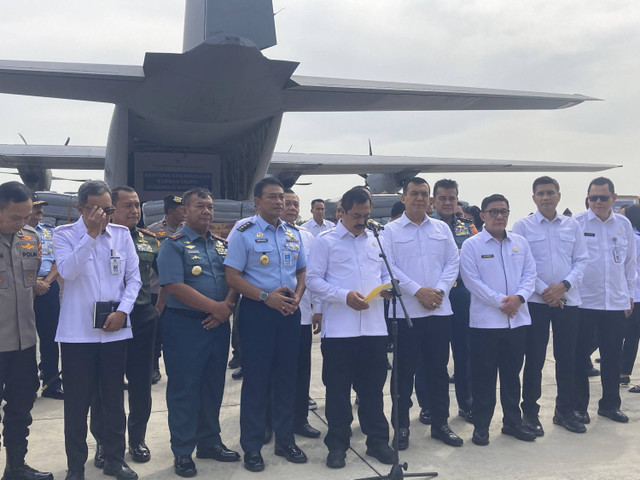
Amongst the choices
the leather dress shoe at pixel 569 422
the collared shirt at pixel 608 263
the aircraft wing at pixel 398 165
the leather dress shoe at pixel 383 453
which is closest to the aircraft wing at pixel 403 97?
the collared shirt at pixel 608 263

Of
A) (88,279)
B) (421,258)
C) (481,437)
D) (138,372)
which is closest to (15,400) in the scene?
(138,372)

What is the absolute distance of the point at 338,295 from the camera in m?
3.89

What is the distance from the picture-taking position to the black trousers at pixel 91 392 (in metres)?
3.48

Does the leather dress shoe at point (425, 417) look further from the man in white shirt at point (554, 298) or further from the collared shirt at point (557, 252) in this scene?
the collared shirt at point (557, 252)

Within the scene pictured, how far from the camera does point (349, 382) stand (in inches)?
157

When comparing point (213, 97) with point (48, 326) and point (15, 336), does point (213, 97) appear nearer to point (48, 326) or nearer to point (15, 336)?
point (48, 326)

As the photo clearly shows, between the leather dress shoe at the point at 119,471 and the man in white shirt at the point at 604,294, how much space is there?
3618 mm

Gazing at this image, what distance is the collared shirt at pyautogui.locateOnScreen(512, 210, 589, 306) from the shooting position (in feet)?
15.3

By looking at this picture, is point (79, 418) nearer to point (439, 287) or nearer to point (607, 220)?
→ point (439, 287)

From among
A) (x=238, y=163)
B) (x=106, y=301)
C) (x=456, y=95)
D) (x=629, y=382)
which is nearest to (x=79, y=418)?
(x=106, y=301)

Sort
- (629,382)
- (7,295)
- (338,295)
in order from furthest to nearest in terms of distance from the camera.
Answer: (629,382), (338,295), (7,295)

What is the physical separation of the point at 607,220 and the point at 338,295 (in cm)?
284

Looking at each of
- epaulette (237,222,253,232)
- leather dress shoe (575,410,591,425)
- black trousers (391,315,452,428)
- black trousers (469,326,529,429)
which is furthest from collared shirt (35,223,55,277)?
leather dress shoe (575,410,591,425)

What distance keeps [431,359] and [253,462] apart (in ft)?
5.04
